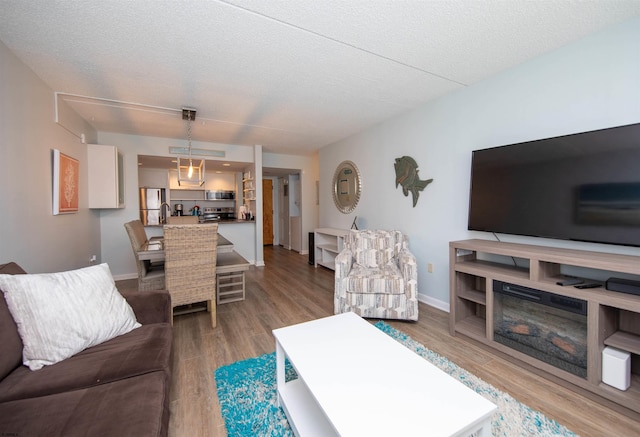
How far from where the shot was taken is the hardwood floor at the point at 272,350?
4.73 feet

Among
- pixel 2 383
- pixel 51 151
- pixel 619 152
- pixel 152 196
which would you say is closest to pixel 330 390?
pixel 2 383

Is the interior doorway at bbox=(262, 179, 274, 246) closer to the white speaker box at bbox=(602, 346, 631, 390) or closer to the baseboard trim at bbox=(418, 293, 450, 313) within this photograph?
the baseboard trim at bbox=(418, 293, 450, 313)

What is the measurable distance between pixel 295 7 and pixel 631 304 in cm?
255

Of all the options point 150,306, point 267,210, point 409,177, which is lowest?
point 150,306

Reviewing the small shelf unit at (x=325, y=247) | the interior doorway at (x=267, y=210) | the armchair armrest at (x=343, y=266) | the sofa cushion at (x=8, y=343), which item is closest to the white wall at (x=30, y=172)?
the sofa cushion at (x=8, y=343)

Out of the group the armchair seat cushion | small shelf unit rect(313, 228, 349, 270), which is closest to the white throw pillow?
the armchair seat cushion

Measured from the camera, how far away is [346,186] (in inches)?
185

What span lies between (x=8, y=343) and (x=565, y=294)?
3.05 meters

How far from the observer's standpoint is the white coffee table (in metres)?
0.93

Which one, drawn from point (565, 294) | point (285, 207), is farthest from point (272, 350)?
point (285, 207)

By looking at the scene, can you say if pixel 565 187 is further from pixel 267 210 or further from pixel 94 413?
pixel 267 210

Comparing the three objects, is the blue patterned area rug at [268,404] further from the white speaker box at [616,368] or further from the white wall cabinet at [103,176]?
the white wall cabinet at [103,176]

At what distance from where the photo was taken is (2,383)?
3.66ft

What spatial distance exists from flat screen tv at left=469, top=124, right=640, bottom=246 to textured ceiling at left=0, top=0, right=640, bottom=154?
790mm
